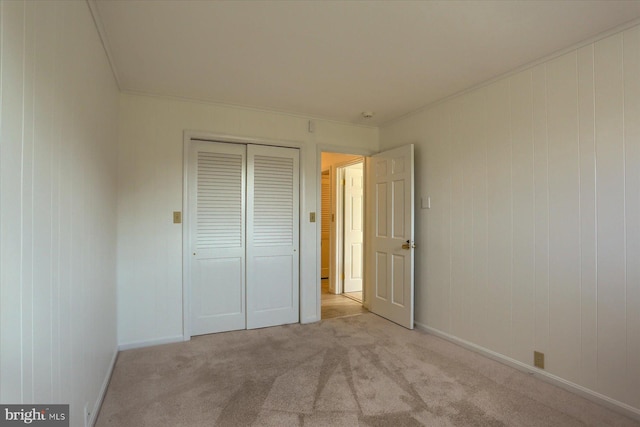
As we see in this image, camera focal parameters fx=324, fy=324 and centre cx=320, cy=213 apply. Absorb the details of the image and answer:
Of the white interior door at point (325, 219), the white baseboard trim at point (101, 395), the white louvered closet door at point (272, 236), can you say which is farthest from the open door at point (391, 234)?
the white baseboard trim at point (101, 395)

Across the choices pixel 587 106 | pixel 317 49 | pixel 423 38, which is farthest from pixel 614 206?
pixel 317 49

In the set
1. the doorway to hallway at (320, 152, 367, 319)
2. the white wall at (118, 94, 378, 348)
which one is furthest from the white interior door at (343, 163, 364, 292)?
the white wall at (118, 94, 378, 348)

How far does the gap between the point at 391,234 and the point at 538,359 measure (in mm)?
1838

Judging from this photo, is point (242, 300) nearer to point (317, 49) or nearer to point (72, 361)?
point (72, 361)

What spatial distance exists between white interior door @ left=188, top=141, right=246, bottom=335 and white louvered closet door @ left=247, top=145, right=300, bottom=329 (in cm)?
11

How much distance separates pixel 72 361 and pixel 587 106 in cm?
343

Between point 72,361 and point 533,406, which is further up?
point 72,361

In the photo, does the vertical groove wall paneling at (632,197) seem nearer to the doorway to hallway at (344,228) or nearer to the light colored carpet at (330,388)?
the light colored carpet at (330,388)

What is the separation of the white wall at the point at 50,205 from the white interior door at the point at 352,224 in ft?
12.1

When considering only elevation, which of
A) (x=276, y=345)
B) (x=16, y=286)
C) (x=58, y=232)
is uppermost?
(x=58, y=232)

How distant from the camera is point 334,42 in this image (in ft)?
7.53

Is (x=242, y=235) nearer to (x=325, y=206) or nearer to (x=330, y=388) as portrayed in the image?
(x=330, y=388)

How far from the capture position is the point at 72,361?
1.53m

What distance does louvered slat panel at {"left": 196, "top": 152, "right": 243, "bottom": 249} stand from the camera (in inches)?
136
